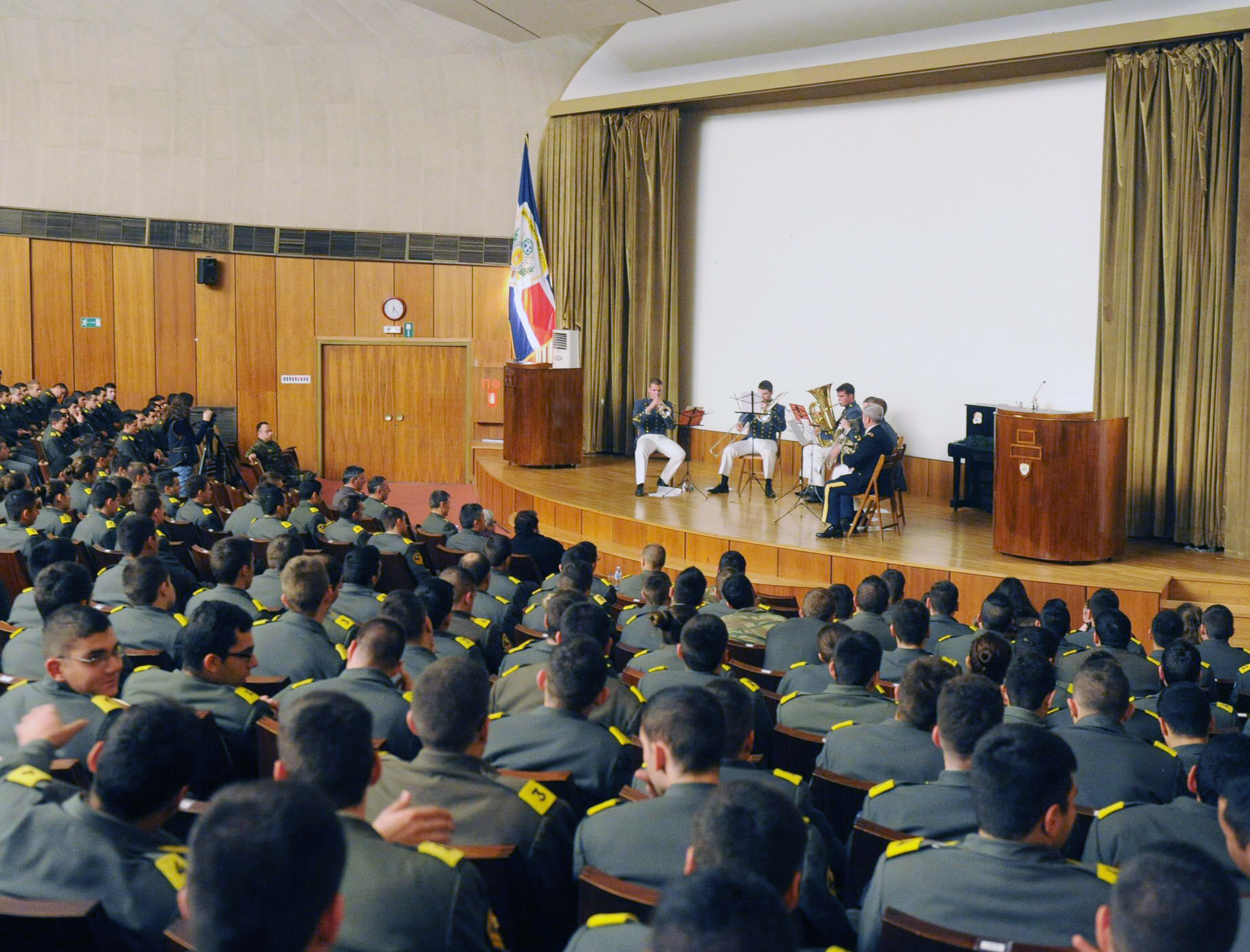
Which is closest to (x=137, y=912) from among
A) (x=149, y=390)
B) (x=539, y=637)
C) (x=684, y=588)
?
(x=539, y=637)

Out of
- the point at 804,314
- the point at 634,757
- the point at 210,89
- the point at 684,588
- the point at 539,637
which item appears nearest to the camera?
the point at 634,757

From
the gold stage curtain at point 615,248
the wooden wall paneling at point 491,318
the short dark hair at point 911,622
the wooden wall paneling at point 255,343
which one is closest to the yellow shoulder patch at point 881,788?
the short dark hair at point 911,622

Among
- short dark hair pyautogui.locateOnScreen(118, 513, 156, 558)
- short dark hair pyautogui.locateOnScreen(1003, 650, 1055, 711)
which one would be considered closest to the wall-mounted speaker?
short dark hair pyautogui.locateOnScreen(118, 513, 156, 558)

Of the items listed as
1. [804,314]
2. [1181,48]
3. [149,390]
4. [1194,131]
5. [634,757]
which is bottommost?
[634,757]

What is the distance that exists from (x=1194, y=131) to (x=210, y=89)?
9587 mm

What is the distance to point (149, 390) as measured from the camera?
1286cm

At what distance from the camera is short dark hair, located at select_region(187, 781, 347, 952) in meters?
1.35

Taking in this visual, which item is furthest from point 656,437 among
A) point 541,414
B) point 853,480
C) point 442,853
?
point 442,853

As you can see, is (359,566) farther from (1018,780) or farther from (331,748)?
(1018,780)

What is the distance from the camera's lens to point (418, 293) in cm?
1348

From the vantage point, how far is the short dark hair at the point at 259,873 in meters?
1.35

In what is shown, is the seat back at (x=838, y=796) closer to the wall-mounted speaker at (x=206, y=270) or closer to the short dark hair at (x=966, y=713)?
the short dark hair at (x=966, y=713)

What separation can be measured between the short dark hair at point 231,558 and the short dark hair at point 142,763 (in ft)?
8.05

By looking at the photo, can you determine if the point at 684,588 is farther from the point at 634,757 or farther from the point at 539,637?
the point at 634,757
